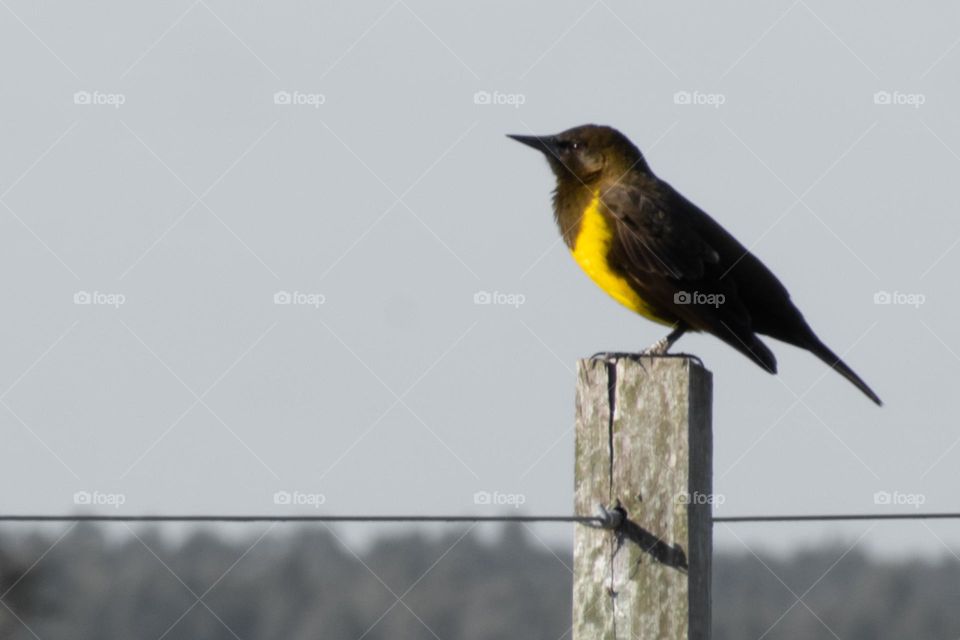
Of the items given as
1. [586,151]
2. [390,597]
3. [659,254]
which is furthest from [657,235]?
[390,597]

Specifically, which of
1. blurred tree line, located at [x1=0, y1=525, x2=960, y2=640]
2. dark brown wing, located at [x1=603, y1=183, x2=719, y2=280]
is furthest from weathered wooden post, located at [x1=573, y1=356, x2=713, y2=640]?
blurred tree line, located at [x1=0, y1=525, x2=960, y2=640]

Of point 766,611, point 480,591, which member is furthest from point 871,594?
point 480,591

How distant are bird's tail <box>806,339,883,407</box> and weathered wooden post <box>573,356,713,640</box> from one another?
2400 millimetres

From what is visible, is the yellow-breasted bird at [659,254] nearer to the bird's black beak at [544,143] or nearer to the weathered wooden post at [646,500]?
the bird's black beak at [544,143]

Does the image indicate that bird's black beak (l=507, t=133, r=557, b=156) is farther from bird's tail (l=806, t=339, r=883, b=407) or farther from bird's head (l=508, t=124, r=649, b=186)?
bird's tail (l=806, t=339, r=883, b=407)

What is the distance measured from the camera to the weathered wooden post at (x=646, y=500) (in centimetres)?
423

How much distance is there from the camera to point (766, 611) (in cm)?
4691

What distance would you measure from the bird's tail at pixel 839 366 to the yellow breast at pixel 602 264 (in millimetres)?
650

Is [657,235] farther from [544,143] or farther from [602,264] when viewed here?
[544,143]

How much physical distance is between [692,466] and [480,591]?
4414 centimetres

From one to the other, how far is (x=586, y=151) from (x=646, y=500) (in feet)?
11.1

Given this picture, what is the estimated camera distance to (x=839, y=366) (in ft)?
22.4

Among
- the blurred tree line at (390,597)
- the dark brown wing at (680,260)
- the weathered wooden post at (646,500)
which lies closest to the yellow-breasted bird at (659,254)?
the dark brown wing at (680,260)

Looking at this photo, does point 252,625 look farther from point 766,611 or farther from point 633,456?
point 633,456
